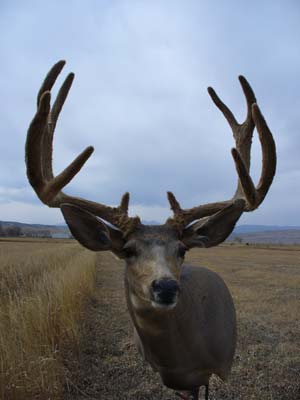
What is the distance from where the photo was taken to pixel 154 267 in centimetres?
398

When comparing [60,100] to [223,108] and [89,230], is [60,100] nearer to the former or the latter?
[89,230]

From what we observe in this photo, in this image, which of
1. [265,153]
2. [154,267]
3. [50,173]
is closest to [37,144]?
[50,173]

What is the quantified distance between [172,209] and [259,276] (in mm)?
18355

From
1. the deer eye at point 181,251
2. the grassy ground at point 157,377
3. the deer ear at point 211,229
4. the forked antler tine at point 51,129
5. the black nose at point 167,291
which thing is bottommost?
the grassy ground at point 157,377

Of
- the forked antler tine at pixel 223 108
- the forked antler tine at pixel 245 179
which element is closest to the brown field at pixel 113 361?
the forked antler tine at pixel 245 179

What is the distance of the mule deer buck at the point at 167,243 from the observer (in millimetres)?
4301

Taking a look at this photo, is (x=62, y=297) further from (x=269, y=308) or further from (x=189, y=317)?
(x=269, y=308)

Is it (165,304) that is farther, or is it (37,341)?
(37,341)

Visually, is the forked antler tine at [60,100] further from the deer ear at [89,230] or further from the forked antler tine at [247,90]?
the forked antler tine at [247,90]

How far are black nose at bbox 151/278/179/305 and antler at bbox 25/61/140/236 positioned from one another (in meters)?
1.08

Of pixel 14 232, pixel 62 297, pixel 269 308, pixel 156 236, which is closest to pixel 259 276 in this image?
pixel 269 308

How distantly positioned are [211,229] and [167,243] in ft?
2.60

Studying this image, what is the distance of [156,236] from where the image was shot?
14.4 ft

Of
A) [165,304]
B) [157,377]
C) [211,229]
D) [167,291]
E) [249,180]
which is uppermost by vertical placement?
[249,180]
